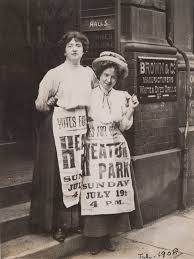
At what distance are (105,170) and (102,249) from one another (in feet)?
2.87

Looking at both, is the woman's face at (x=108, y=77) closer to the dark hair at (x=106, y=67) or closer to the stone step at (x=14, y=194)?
the dark hair at (x=106, y=67)

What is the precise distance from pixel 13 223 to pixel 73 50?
1875 millimetres

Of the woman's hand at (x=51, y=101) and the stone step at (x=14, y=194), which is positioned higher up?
the woman's hand at (x=51, y=101)

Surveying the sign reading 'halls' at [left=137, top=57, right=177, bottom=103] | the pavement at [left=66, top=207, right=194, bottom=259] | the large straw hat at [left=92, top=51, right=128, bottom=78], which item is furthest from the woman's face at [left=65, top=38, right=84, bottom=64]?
the pavement at [left=66, top=207, right=194, bottom=259]

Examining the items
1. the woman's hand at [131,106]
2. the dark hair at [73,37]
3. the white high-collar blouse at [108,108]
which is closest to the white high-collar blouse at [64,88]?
the white high-collar blouse at [108,108]

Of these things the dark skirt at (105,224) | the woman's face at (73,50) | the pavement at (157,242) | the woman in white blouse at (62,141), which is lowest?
the pavement at (157,242)

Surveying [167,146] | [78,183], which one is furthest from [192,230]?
[78,183]

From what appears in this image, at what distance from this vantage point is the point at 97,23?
641 cm

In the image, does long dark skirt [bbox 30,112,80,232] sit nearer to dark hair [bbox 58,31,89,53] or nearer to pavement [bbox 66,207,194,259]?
pavement [bbox 66,207,194,259]

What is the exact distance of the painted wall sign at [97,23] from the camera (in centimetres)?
632

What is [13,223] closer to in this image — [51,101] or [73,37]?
[51,101]

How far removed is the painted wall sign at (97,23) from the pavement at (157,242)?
8.09 feet

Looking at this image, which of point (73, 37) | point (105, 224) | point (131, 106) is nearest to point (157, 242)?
point (105, 224)

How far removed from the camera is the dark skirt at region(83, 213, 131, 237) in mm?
5594
